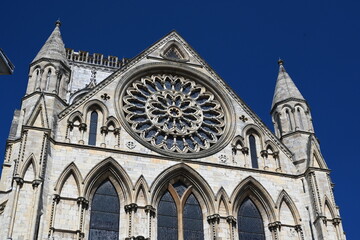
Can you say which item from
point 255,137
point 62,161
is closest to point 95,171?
point 62,161

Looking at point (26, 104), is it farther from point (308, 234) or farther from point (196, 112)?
point (308, 234)

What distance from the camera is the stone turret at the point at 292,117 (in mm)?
21406

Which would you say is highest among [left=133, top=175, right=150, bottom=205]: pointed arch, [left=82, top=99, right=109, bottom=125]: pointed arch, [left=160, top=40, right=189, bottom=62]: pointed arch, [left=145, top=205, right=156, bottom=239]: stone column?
[left=160, top=40, right=189, bottom=62]: pointed arch

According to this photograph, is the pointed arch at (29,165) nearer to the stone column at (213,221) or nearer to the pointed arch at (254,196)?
the stone column at (213,221)

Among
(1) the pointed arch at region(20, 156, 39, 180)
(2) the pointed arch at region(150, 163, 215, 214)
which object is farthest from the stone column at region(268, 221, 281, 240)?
(1) the pointed arch at region(20, 156, 39, 180)

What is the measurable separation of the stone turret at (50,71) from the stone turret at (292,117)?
8.23 metres

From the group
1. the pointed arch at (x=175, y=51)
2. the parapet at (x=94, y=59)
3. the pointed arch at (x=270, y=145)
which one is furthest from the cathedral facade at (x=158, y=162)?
the parapet at (x=94, y=59)

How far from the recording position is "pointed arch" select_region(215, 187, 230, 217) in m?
→ 19.1

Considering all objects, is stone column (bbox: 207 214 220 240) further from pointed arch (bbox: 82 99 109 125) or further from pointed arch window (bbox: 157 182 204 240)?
pointed arch (bbox: 82 99 109 125)

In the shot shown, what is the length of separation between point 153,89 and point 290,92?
5.47 meters

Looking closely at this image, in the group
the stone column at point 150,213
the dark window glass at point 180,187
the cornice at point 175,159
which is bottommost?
the stone column at point 150,213

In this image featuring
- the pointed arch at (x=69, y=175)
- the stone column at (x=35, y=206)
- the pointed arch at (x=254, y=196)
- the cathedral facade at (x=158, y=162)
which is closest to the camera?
the stone column at (x=35, y=206)

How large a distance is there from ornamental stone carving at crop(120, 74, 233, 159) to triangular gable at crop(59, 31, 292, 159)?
0.59m

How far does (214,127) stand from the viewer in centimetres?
2159
